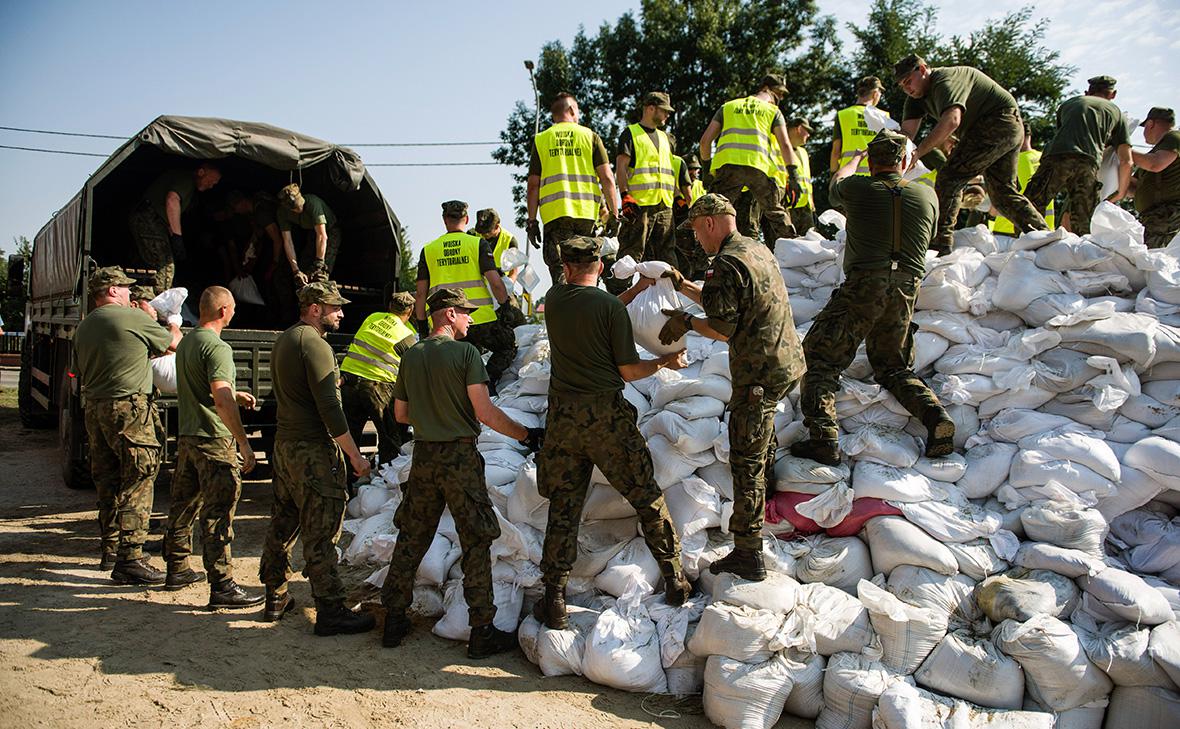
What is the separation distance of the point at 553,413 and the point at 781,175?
12.0 ft

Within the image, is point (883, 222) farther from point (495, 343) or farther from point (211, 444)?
point (211, 444)

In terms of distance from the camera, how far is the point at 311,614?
4.13 metres

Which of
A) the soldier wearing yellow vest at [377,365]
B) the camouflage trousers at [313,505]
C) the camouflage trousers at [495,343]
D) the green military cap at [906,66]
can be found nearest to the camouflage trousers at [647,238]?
the camouflage trousers at [495,343]

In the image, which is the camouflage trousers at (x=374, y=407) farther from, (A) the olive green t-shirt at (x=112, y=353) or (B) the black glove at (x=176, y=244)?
(B) the black glove at (x=176, y=244)

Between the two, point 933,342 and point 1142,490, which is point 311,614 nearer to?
point 933,342

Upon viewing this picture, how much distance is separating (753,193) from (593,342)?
117 inches

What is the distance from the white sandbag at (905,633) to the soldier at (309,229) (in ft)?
16.1

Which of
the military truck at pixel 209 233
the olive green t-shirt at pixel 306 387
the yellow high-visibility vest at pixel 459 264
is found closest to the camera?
the olive green t-shirt at pixel 306 387

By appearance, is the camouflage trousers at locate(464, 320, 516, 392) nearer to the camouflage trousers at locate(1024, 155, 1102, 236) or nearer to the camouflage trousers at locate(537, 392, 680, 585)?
Result: the camouflage trousers at locate(537, 392, 680, 585)

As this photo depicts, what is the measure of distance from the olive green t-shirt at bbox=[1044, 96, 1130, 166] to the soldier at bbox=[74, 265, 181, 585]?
6173 millimetres

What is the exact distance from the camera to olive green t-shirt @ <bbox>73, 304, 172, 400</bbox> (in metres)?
4.64

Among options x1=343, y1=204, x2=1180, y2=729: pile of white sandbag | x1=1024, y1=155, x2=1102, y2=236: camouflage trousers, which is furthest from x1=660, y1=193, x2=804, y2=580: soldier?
x1=1024, y1=155, x2=1102, y2=236: camouflage trousers

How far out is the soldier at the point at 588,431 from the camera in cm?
357

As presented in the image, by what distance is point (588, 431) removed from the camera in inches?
140
